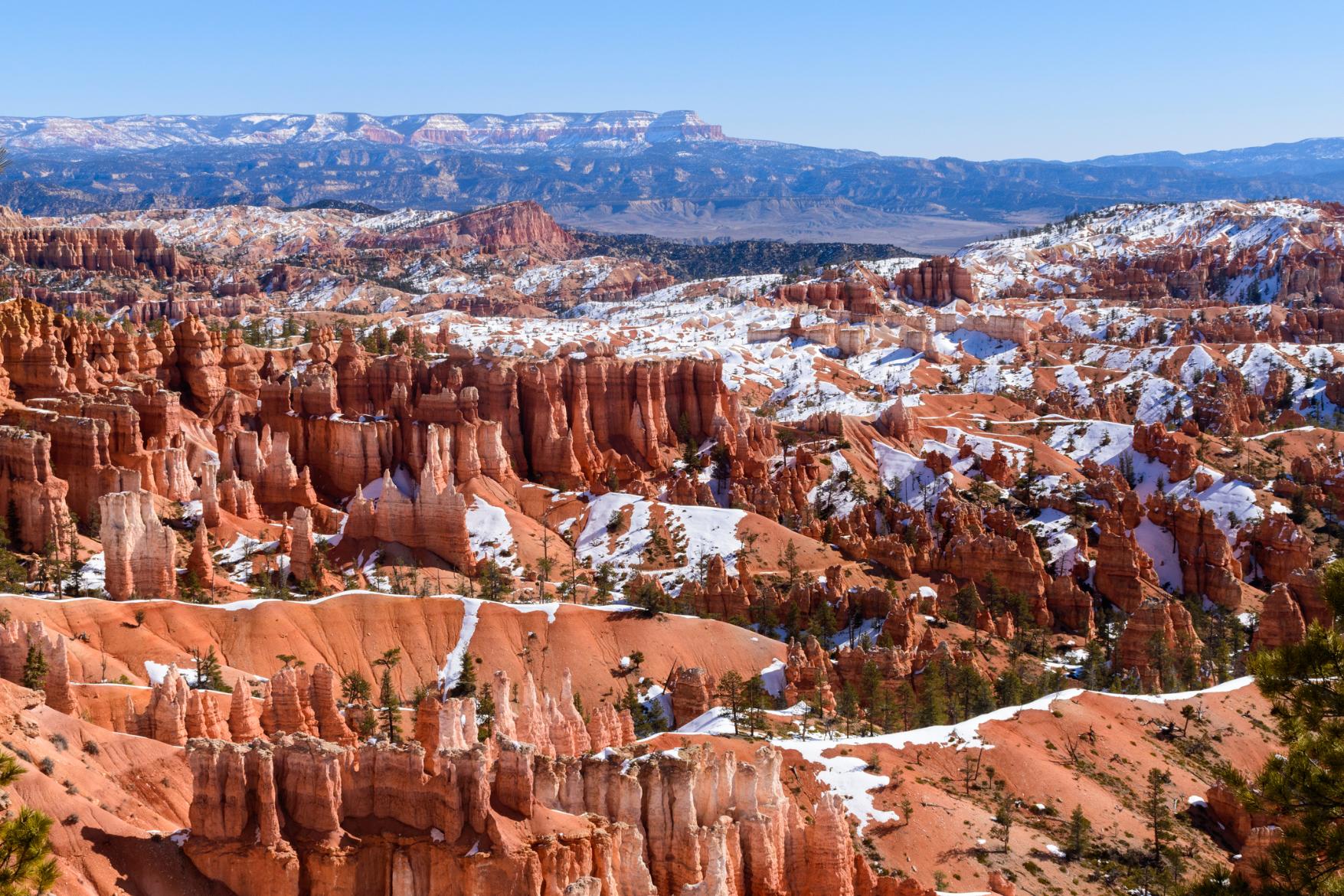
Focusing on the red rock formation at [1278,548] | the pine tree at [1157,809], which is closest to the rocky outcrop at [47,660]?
the pine tree at [1157,809]

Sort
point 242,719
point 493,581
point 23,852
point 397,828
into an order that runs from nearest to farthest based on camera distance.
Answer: point 23,852, point 397,828, point 242,719, point 493,581

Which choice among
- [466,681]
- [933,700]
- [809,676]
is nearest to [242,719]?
[466,681]

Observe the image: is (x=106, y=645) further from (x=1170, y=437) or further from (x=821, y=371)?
(x=821, y=371)

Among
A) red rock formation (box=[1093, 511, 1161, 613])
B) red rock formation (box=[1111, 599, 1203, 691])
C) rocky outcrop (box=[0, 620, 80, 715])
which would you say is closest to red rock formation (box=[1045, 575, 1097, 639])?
red rock formation (box=[1093, 511, 1161, 613])

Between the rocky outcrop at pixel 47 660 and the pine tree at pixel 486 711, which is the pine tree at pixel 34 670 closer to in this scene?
the rocky outcrop at pixel 47 660

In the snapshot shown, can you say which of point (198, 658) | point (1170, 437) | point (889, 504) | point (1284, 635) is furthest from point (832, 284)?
point (198, 658)

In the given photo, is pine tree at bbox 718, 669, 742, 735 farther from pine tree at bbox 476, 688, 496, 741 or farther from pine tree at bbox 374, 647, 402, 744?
pine tree at bbox 374, 647, 402, 744

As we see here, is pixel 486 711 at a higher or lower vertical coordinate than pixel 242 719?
lower

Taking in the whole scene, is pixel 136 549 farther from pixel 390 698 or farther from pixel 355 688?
pixel 390 698
